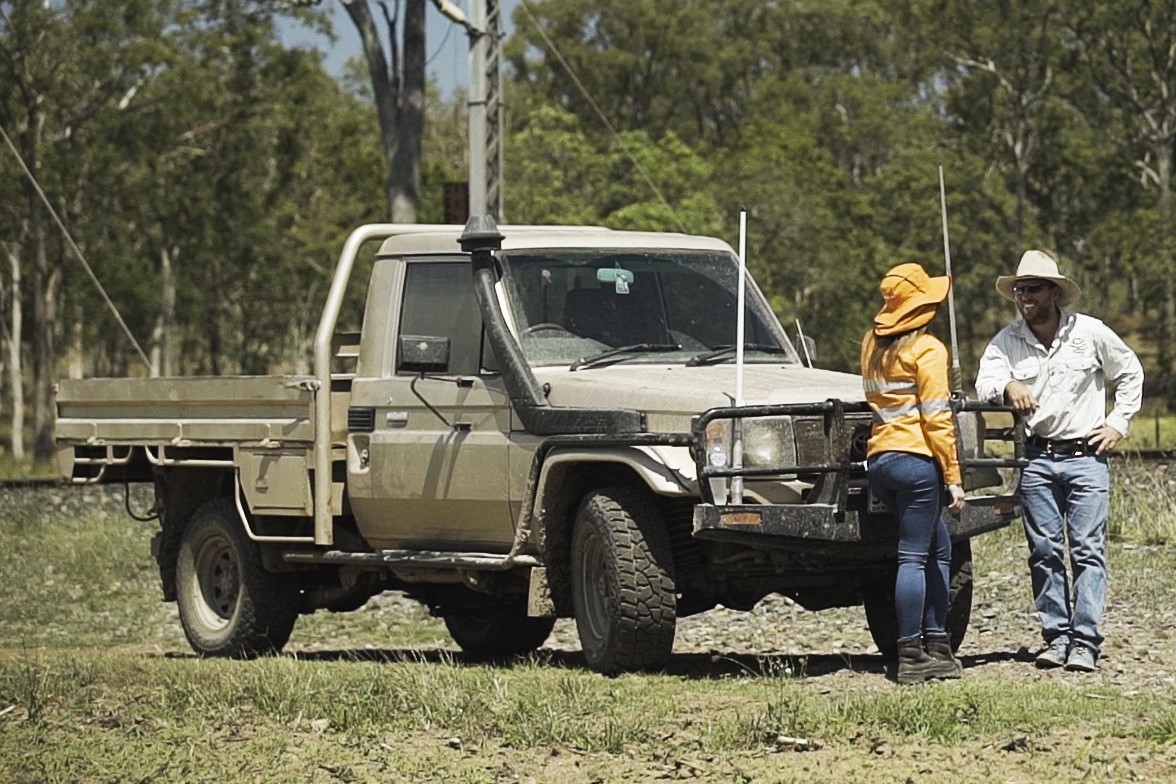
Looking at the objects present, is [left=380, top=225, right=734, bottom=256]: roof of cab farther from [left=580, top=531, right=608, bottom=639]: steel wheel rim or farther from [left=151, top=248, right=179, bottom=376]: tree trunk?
[left=151, top=248, right=179, bottom=376]: tree trunk

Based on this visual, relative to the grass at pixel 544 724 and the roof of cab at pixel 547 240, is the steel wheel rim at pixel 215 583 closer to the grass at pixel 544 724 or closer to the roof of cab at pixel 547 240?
the grass at pixel 544 724

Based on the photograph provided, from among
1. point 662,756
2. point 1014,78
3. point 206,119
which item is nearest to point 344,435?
point 662,756

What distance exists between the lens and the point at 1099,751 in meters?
7.92

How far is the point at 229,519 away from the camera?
44.1 ft

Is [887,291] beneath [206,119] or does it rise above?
beneath

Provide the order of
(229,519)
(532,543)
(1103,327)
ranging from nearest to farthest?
(1103,327)
(532,543)
(229,519)

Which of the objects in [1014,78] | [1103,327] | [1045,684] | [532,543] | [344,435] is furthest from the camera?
[1014,78]

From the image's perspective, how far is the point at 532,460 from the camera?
11.1m

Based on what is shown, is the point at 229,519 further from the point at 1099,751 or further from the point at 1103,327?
the point at 1099,751

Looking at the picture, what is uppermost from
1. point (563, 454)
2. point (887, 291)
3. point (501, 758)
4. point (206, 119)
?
point (206, 119)

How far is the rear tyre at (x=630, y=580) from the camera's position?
10398 millimetres

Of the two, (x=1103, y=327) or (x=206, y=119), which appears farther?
(x=206, y=119)

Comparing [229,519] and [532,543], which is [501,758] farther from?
[229,519]

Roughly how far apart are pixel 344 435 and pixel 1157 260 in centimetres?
5277
